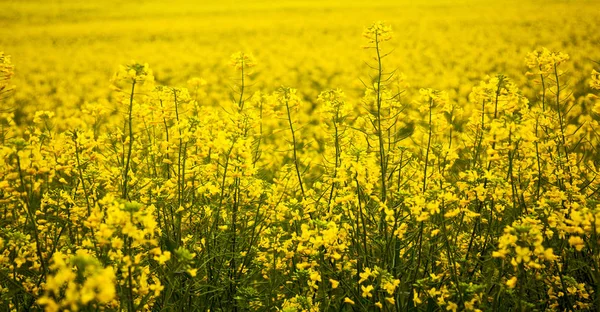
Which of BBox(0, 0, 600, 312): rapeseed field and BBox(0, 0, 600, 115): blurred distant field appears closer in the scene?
BBox(0, 0, 600, 312): rapeseed field

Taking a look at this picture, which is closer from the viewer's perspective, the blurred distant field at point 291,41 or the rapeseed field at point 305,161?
the rapeseed field at point 305,161

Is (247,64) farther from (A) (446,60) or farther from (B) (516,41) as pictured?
(B) (516,41)

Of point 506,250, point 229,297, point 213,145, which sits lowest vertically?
point 229,297

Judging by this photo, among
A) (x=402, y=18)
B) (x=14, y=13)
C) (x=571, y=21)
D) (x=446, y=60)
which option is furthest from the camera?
(x=14, y=13)

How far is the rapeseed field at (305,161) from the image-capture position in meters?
2.60

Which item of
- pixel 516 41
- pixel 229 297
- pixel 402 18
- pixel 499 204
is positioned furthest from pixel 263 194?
pixel 402 18

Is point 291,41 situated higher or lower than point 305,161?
higher

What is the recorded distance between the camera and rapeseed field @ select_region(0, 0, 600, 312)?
8.54 ft

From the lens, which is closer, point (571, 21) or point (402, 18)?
point (571, 21)

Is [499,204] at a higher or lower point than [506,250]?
lower

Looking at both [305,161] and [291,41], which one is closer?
[305,161]

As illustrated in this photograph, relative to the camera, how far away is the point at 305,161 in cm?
375

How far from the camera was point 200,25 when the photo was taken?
2228cm

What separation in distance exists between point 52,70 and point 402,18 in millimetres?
13327
